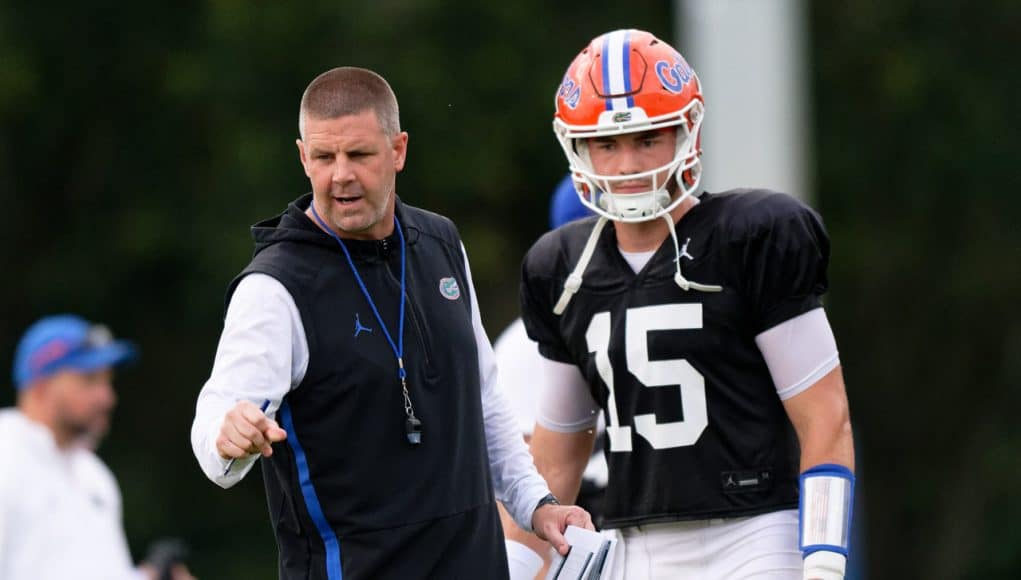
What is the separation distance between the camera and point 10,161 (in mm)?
15758

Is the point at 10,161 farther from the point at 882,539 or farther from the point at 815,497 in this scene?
the point at 815,497

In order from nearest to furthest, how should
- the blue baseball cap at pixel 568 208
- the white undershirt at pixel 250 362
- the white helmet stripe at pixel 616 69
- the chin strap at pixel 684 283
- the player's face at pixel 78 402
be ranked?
the white undershirt at pixel 250 362
the chin strap at pixel 684 283
the white helmet stripe at pixel 616 69
the blue baseball cap at pixel 568 208
the player's face at pixel 78 402

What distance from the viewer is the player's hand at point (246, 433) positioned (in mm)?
3641

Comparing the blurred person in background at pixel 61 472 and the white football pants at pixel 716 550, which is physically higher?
the white football pants at pixel 716 550

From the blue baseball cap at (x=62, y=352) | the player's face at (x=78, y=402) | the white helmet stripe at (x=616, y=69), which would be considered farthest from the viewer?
the blue baseball cap at (x=62, y=352)

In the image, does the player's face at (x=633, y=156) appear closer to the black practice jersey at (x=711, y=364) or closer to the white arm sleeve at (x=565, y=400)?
the black practice jersey at (x=711, y=364)

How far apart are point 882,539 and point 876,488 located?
1.69 ft

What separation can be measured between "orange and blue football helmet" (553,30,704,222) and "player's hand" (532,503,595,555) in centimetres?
76

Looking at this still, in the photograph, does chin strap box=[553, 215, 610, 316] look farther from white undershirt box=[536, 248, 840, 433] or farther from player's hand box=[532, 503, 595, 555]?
player's hand box=[532, 503, 595, 555]

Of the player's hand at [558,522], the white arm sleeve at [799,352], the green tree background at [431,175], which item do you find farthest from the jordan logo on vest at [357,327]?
the green tree background at [431,175]

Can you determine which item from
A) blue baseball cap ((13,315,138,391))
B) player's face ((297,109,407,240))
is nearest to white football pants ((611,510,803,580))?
player's face ((297,109,407,240))

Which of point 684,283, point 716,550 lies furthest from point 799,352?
point 716,550

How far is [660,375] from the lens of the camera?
467 centimetres

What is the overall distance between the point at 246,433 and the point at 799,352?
154 cm
